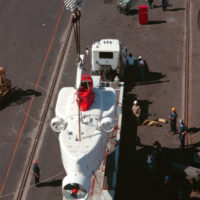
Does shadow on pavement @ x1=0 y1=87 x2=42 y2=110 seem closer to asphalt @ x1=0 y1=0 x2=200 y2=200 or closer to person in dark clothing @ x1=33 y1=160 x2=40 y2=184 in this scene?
asphalt @ x1=0 y1=0 x2=200 y2=200

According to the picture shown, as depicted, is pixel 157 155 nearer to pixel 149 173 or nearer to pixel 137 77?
pixel 149 173

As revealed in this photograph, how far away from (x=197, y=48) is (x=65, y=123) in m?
16.4

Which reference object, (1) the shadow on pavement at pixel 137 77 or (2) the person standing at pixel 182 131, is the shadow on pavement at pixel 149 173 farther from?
(1) the shadow on pavement at pixel 137 77

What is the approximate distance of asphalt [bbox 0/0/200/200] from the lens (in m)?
25.4

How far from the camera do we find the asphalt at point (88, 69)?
83.2 ft

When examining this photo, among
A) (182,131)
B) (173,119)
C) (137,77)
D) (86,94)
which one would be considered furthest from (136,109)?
(86,94)

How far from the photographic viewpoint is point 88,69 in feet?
105

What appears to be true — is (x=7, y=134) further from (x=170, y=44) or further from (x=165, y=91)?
(x=170, y=44)

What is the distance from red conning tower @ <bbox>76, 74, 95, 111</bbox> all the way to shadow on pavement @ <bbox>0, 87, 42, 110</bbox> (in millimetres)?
9831

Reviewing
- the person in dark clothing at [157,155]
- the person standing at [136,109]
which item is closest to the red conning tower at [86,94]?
the person in dark clothing at [157,155]

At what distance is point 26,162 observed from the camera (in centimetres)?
2644

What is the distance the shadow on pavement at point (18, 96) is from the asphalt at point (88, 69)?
3.0 inches

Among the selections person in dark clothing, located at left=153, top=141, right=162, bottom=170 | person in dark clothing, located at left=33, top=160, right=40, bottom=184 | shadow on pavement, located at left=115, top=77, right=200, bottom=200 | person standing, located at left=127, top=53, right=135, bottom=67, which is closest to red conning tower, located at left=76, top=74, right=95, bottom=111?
person in dark clothing, located at left=33, top=160, right=40, bottom=184

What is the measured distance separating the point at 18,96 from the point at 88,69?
5.56 metres
